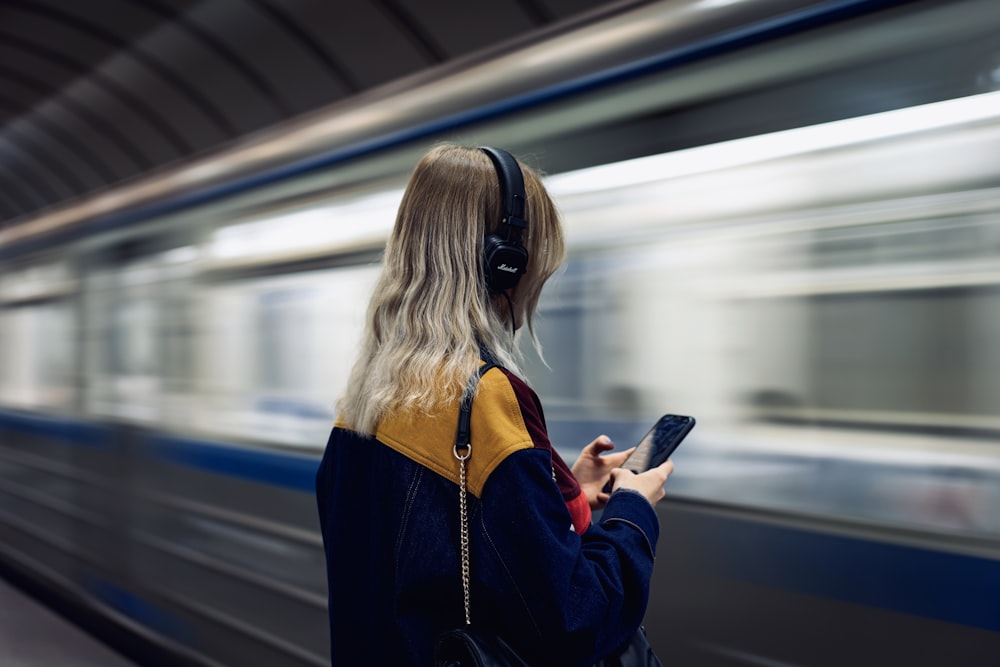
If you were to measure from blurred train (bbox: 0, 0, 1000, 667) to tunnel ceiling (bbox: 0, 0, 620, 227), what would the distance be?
1.42 m

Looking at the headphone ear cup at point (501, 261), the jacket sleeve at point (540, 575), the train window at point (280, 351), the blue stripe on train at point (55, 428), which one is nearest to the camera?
the jacket sleeve at point (540, 575)

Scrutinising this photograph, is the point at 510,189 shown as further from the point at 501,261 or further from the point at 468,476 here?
the point at 468,476

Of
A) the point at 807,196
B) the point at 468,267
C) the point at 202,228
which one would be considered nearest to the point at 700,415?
the point at 807,196

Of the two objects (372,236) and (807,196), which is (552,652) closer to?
(807,196)

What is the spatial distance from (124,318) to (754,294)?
347cm

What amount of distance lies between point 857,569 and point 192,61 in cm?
522

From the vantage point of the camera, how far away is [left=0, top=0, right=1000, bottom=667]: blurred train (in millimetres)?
1627

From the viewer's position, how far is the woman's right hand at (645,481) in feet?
4.25

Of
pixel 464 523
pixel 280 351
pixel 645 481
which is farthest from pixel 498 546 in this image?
pixel 280 351

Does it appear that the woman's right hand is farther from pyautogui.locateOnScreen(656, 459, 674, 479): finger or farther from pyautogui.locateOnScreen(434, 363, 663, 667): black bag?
pyautogui.locateOnScreen(434, 363, 663, 667): black bag

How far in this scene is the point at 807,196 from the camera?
1854 mm

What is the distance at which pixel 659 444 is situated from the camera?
4.64ft

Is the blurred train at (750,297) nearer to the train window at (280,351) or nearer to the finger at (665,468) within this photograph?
the train window at (280,351)

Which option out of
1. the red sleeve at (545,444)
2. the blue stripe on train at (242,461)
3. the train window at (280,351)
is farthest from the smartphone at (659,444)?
the blue stripe on train at (242,461)
